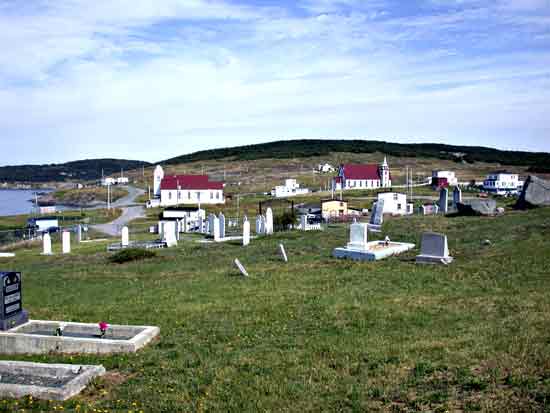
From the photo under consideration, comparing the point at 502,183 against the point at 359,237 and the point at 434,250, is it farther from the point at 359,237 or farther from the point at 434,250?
the point at 434,250

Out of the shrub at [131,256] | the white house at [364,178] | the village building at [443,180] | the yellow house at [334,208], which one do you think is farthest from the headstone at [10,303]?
the white house at [364,178]

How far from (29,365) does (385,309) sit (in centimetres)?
672

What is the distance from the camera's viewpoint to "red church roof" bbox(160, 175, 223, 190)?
8401 cm

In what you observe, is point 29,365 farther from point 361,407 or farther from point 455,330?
point 455,330

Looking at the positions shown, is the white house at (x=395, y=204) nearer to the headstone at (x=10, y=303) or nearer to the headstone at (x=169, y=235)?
the headstone at (x=169, y=235)

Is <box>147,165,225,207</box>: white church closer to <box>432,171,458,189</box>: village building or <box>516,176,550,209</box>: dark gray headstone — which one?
<box>432,171,458,189</box>: village building

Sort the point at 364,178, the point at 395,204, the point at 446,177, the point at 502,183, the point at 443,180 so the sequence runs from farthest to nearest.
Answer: the point at 364,178, the point at 446,177, the point at 443,180, the point at 502,183, the point at 395,204

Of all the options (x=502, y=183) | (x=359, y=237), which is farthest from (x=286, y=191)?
(x=359, y=237)

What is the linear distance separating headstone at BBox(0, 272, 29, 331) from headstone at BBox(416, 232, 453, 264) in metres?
11.2

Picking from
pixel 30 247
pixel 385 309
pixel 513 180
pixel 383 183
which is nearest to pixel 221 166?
pixel 383 183

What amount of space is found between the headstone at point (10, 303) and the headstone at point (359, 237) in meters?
11.5

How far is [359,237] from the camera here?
19891mm

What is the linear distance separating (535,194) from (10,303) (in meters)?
26.8

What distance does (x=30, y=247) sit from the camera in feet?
122
